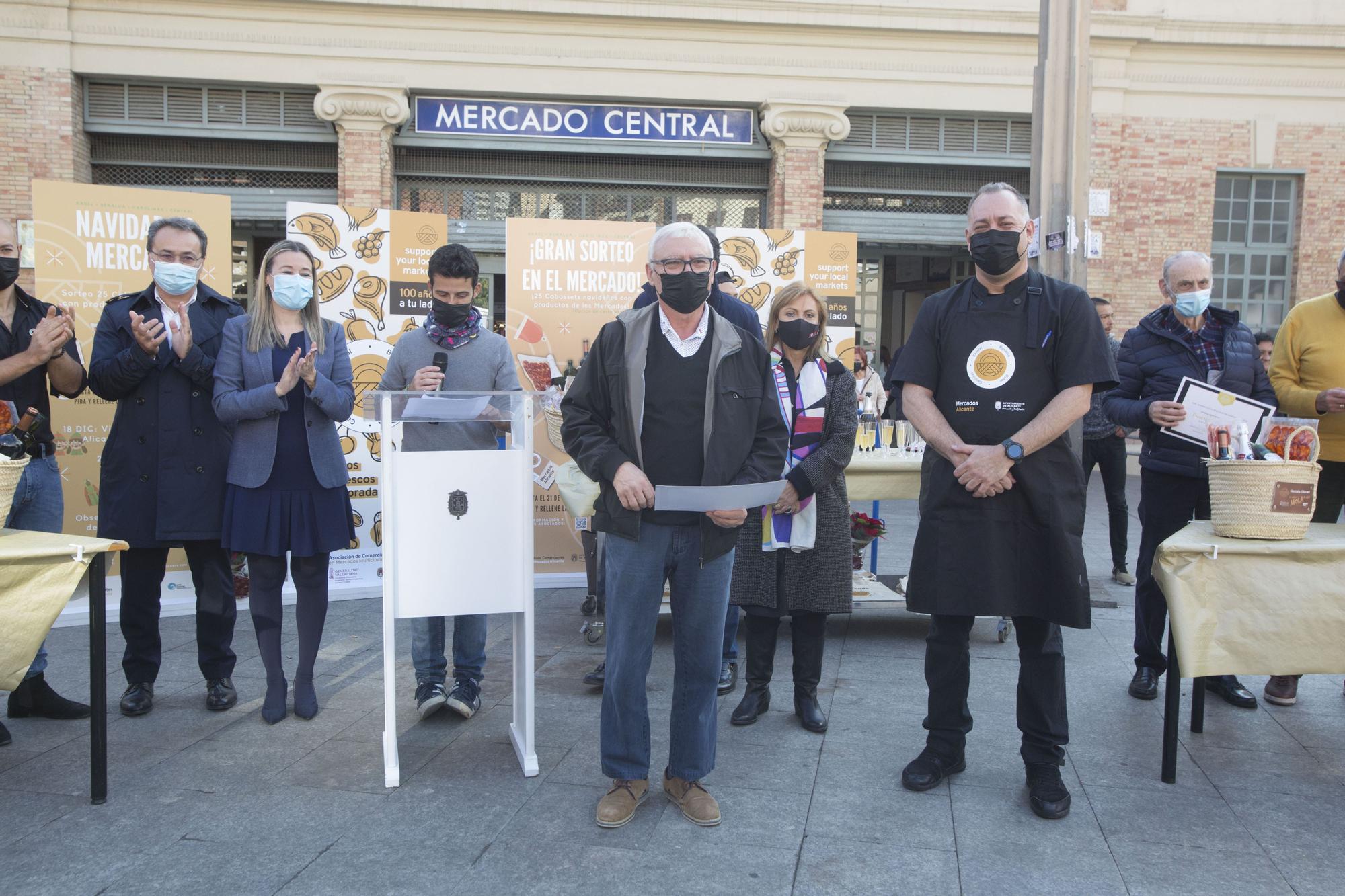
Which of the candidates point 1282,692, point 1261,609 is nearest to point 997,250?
point 1261,609

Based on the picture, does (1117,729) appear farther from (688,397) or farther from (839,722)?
(688,397)

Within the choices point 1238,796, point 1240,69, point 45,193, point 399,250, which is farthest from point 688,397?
point 1240,69

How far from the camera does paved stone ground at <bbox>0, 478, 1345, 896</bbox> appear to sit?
113 inches

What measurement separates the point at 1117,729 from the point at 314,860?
10.2 ft

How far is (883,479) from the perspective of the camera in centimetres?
559

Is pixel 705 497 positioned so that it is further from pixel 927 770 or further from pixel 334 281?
pixel 334 281

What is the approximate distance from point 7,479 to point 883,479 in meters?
4.07

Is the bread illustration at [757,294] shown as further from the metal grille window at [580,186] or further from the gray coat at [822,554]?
the metal grille window at [580,186]

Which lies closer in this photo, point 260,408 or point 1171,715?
point 1171,715

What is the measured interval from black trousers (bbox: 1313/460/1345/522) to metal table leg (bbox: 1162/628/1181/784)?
1.54 meters

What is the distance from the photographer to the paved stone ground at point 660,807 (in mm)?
2871

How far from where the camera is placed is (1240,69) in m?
13.4

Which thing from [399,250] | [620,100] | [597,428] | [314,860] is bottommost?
[314,860]

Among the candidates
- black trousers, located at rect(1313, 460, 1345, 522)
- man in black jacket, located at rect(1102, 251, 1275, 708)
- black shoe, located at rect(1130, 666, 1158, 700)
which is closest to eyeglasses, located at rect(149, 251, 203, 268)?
man in black jacket, located at rect(1102, 251, 1275, 708)
